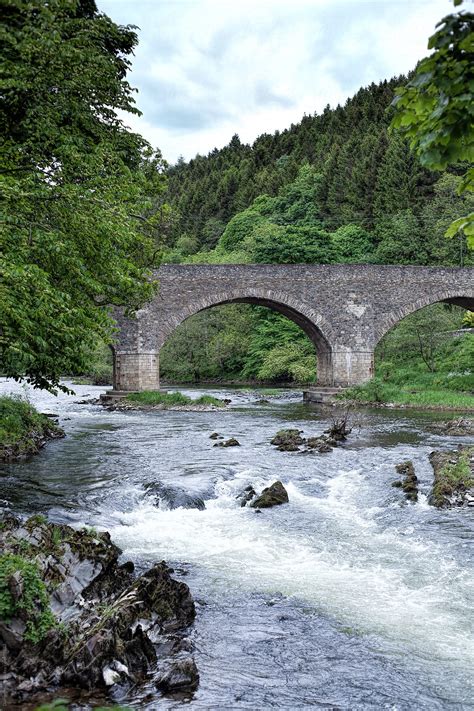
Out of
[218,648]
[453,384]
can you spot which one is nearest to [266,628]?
[218,648]

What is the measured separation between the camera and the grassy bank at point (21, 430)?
14000 mm

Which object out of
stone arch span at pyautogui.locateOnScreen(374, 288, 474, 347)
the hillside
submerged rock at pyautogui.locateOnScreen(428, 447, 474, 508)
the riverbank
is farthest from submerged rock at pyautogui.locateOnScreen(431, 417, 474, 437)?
the hillside

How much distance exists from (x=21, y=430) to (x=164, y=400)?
11.7 metres

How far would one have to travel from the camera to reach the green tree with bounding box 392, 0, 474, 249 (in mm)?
3227

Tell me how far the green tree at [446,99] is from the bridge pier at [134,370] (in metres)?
25.7

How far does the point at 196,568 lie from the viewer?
7.21 m

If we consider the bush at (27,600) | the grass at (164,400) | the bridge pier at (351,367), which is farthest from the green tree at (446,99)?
the bridge pier at (351,367)

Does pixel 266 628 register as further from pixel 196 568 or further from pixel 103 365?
pixel 103 365

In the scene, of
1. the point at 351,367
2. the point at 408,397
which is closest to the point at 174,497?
the point at 408,397

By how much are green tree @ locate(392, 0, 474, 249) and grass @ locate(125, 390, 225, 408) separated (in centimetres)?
2351

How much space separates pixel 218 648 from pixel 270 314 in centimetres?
4075

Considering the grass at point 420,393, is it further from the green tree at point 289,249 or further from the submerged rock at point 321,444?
the green tree at point 289,249

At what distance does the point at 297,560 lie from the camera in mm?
7527

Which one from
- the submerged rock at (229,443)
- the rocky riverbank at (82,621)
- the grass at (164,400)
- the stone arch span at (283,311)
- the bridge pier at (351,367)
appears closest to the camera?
the rocky riverbank at (82,621)
